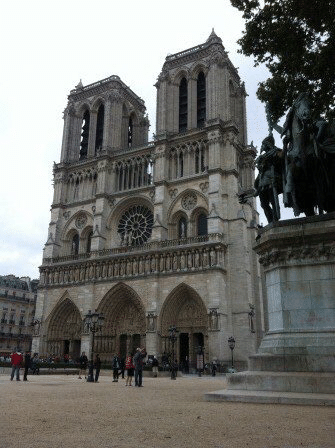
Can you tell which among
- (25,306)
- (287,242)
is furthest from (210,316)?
(25,306)

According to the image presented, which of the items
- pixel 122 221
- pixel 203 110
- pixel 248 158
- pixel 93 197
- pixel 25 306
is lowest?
pixel 25 306

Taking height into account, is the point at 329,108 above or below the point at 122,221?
below

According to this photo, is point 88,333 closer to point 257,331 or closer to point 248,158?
point 257,331

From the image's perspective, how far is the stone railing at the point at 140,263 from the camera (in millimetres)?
34000

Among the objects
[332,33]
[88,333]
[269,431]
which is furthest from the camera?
[88,333]

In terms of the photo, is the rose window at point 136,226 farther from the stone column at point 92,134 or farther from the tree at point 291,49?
the tree at point 291,49

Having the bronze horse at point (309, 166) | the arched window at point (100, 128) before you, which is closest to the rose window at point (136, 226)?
the arched window at point (100, 128)

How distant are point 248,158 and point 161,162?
331 inches

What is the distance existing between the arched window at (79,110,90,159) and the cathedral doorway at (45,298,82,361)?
17084mm

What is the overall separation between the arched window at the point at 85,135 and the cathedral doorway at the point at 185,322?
21.0 metres

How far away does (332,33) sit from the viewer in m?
11.7

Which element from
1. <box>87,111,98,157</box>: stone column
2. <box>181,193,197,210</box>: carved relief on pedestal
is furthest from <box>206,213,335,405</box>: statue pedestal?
<box>87,111,98,157</box>: stone column

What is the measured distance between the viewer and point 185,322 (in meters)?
34.9

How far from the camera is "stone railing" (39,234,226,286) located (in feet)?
112
